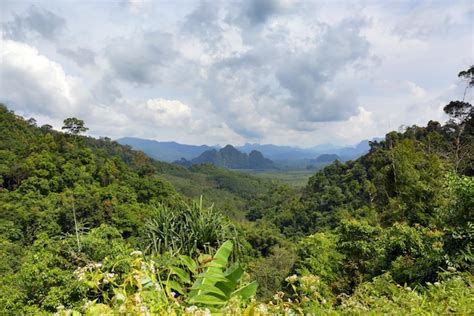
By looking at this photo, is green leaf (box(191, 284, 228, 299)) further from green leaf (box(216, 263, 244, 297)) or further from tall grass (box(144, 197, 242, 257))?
tall grass (box(144, 197, 242, 257))

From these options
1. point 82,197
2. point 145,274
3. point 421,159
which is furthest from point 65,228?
point 145,274

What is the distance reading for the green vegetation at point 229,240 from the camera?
7.13 feet

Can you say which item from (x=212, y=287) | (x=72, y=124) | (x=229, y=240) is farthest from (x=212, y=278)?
(x=72, y=124)

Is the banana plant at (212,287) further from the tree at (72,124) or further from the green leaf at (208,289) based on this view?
the tree at (72,124)

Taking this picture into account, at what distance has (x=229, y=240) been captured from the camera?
3.35m

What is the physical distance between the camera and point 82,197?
95.8 feet

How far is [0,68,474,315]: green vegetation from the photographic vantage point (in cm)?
217

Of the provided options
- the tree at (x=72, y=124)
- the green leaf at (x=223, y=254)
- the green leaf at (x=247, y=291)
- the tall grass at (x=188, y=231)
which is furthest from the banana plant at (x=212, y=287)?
the tree at (x=72, y=124)

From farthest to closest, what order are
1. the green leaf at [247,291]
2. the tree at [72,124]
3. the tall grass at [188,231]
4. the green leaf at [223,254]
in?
the tree at [72,124], the tall grass at [188,231], the green leaf at [223,254], the green leaf at [247,291]

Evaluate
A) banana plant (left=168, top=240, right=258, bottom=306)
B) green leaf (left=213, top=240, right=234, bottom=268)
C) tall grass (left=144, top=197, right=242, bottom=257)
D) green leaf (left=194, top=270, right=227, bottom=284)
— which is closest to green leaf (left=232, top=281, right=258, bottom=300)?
banana plant (left=168, top=240, right=258, bottom=306)

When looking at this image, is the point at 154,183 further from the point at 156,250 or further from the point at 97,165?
the point at 156,250

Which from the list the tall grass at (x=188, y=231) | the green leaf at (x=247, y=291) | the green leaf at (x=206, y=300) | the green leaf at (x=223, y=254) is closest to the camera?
the green leaf at (x=206, y=300)

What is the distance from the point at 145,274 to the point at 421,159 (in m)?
18.9

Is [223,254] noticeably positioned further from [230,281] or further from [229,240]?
[230,281]
